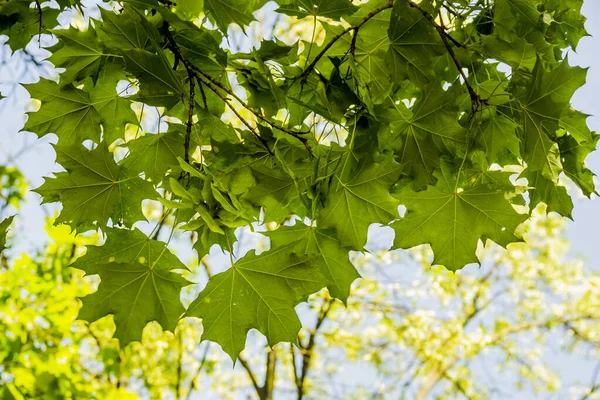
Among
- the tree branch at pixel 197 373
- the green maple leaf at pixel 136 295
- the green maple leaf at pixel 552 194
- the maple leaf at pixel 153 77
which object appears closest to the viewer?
the maple leaf at pixel 153 77

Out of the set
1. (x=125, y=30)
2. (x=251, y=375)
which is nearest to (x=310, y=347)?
(x=251, y=375)

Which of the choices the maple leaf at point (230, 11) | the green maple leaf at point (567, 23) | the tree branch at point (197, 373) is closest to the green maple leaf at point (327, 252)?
the maple leaf at point (230, 11)

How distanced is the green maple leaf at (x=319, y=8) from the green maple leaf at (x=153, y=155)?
0.43 meters

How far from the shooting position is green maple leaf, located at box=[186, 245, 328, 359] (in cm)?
120

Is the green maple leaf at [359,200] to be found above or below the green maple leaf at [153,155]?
below

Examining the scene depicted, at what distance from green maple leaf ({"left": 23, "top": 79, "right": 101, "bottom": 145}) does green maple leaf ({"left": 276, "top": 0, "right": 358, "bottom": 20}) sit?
583 mm

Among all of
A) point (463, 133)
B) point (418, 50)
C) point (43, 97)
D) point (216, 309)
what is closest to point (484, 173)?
point (463, 133)

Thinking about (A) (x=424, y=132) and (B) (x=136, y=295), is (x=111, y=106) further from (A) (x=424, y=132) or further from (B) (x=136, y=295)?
(A) (x=424, y=132)

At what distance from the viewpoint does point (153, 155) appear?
1.40 metres

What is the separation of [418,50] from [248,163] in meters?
0.47

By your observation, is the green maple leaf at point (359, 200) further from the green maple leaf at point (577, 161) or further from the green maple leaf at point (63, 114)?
the green maple leaf at point (63, 114)

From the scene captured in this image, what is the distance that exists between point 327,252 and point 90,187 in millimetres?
589

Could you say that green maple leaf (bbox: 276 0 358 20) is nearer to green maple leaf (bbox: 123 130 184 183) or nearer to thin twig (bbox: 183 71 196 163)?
thin twig (bbox: 183 71 196 163)

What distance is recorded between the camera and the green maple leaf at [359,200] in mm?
1200
